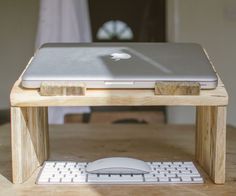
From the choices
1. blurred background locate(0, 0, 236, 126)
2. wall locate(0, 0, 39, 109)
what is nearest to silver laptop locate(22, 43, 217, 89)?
blurred background locate(0, 0, 236, 126)

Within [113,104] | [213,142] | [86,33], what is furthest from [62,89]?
[86,33]

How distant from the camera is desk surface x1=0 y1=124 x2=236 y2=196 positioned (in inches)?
35.3

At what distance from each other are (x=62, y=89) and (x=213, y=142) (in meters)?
0.33

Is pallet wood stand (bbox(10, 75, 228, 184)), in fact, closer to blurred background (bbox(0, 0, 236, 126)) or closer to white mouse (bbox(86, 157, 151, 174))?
white mouse (bbox(86, 157, 151, 174))

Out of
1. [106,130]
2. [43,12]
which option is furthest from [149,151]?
[43,12]

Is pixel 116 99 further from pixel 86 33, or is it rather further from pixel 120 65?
pixel 86 33

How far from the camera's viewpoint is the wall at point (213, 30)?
336 cm

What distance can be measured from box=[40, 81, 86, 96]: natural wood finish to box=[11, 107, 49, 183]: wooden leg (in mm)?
61

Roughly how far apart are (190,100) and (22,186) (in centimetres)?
37

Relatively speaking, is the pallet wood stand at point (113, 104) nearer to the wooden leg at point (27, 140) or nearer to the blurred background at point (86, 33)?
the wooden leg at point (27, 140)

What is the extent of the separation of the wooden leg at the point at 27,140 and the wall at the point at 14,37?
3583mm

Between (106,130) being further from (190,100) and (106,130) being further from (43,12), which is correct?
(43,12)

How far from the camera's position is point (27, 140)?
0.97 meters

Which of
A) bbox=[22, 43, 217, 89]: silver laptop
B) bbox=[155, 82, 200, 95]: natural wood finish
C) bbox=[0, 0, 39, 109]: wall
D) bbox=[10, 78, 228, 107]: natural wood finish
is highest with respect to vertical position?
bbox=[22, 43, 217, 89]: silver laptop
